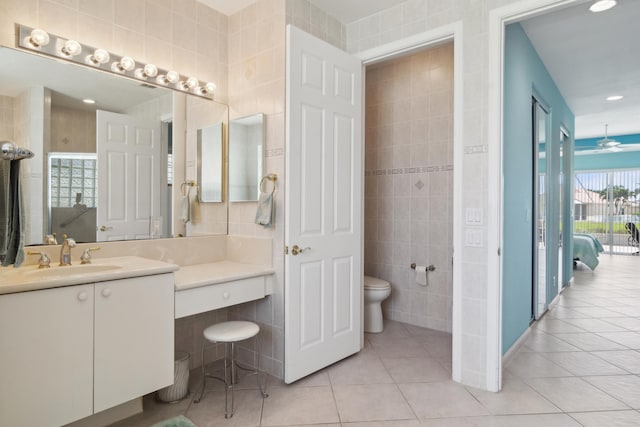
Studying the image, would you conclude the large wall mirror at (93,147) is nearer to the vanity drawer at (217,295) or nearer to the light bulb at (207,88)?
the light bulb at (207,88)

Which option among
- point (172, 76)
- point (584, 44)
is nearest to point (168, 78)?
point (172, 76)

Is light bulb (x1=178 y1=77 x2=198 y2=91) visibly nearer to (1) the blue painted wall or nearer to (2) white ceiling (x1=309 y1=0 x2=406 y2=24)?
(2) white ceiling (x1=309 y1=0 x2=406 y2=24)

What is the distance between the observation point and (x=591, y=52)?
11.4 feet

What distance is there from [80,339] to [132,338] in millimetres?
220

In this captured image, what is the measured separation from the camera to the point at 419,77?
3.64 m

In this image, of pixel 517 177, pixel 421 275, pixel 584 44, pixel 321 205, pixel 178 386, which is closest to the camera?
pixel 178 386

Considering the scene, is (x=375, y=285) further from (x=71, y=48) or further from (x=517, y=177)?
(x=71, y=48)

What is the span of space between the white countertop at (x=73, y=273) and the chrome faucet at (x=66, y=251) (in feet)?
0.14

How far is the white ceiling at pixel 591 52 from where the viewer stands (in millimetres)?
2814

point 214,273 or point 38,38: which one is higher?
point 38,38

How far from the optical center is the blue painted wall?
8.70ft

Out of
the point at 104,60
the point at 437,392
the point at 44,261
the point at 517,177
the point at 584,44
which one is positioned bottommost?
the point at 437,392

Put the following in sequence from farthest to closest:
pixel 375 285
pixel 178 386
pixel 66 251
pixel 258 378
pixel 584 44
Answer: pixel 375 285 < pixel 584 44 < pixel 258 378 < pixel 178 386 < pixel 66 251

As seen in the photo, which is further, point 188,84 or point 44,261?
point 188,84
